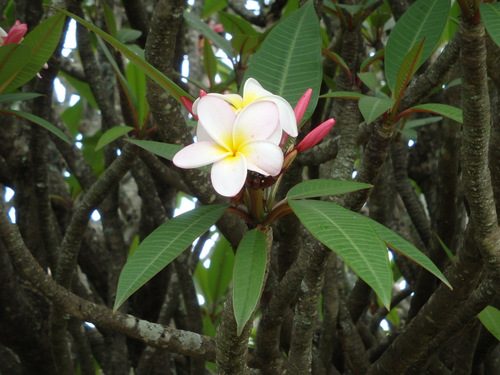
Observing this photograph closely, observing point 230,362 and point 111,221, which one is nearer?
point 230,362

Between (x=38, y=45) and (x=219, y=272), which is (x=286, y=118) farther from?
(x=219, y=272)

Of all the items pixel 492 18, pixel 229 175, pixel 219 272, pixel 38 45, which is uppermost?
pixel 38 45

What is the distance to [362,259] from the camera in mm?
809

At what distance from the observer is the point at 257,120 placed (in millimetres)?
892

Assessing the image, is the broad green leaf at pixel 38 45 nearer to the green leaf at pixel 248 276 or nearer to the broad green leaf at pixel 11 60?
the broad green leaf at pixel 11 60

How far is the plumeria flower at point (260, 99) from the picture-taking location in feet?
3.02

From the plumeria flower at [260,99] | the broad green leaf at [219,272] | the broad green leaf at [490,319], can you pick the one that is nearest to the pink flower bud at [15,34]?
the plumeria flower at [260,99]

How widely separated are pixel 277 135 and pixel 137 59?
252mm

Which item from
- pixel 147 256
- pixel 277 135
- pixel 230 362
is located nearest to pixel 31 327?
pixel 230 362

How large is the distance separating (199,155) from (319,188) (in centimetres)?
21

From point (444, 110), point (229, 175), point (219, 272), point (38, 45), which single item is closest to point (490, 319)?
point (444, 110)

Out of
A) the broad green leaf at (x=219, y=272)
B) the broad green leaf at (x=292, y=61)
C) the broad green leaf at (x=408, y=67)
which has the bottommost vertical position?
the broad green leaf at (x=408, y=67)

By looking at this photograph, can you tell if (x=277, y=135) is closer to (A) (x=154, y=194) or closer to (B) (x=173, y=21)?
(B) (x=173, y=21)

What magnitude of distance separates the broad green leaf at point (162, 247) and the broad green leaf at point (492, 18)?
1.53ft
